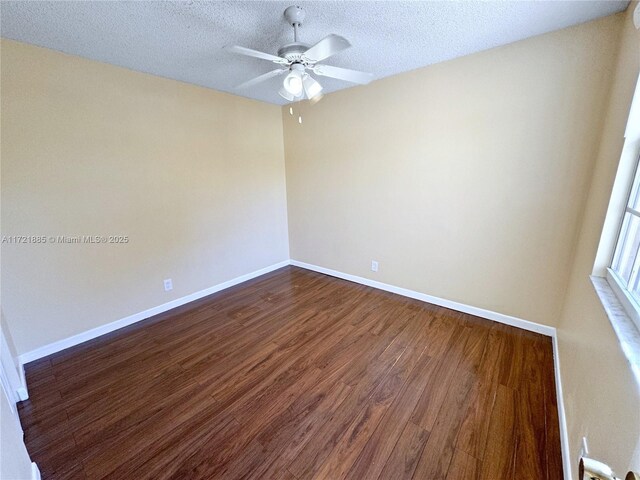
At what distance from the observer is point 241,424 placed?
151 cm

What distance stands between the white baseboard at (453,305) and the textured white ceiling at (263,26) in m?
2.26

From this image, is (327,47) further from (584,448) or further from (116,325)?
(116,325)

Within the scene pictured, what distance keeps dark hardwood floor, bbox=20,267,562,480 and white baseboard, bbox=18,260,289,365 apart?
0.29ft

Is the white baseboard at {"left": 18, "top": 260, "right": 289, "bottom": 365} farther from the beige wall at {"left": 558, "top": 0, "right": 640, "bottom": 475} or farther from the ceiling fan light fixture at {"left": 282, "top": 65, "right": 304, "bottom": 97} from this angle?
the beige wall at {"left": 558, "top": 0, "right": 640, "bottom": 475}

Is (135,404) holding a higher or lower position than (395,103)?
lower

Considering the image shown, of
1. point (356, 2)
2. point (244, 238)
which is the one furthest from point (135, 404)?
point (356, 2)

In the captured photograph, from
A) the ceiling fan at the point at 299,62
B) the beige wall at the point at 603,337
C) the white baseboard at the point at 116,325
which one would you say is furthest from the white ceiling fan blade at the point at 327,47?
the white baseboard at the point at 116,325

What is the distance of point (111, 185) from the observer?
7.65ft

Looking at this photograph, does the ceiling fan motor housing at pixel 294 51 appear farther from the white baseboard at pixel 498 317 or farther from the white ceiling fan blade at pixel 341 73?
the white baseboard at pixel 498 317

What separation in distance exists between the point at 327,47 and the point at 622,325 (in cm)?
177

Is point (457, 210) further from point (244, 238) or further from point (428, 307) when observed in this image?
point (244, 238)

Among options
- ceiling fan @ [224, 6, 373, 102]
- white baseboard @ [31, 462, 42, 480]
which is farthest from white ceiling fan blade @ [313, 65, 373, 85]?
white baseboard @ [31, 462, 42, 480]

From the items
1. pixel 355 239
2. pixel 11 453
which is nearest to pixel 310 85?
pixel 355 239

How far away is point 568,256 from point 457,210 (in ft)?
2.87
